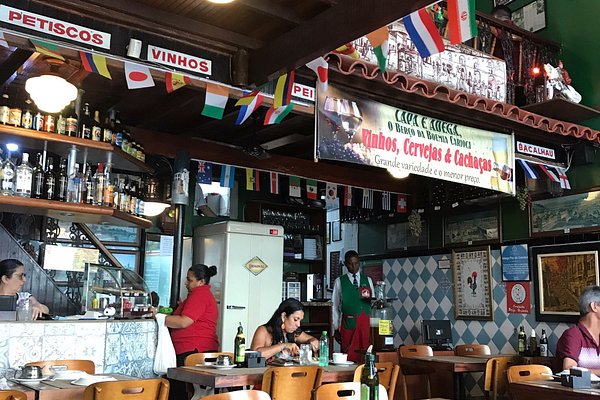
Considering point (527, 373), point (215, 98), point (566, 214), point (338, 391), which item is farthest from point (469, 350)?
point (215, 98)

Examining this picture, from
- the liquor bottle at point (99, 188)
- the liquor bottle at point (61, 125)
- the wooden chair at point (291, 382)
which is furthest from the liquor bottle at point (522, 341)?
the liquor bottle at point (61, 125)

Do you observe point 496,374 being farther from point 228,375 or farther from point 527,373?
point 228,375

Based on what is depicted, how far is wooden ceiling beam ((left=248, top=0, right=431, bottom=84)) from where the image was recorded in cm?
334

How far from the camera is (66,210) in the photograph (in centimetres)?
512

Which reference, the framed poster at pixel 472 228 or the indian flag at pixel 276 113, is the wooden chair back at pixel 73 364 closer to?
the indian flag at pixel 276 113

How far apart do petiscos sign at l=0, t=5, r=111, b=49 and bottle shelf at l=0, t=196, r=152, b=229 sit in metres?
1.47

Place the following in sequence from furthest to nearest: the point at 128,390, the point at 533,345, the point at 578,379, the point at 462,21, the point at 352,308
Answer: the point at 352,308 < the point at 533,345 < the point at 578,379 < the point at 128,390 < the point at 462,21

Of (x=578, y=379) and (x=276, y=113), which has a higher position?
(x=276, y=113)

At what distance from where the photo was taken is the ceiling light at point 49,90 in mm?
4578

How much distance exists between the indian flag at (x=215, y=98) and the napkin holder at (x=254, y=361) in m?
1.88

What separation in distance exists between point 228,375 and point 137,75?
2172mm

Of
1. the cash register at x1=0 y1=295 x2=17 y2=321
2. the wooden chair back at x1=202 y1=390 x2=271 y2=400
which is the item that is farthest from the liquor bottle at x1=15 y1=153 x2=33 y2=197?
the wooden chair back at x1=202 y1=390 x2=271 y2=400

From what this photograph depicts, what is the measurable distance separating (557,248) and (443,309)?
1.91 metres

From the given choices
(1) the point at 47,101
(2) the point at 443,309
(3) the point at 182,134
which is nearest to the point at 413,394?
(2) the point at 443,309
